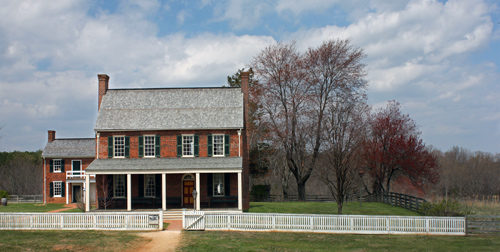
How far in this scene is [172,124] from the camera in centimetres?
2986

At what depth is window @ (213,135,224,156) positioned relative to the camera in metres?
29.7

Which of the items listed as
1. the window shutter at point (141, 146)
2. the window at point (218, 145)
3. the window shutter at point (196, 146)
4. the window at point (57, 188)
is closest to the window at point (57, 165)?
the window at point (57, 188)

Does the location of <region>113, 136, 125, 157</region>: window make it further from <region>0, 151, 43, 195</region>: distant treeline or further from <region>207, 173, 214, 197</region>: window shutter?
<region>0, 151, 43, 195</region>: distant treeline

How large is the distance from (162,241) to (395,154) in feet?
93.8

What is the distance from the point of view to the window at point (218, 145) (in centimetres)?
2967

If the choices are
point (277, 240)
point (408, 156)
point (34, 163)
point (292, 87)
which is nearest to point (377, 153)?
point (408, 156)

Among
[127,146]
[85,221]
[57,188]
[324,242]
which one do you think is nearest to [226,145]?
[127,146]

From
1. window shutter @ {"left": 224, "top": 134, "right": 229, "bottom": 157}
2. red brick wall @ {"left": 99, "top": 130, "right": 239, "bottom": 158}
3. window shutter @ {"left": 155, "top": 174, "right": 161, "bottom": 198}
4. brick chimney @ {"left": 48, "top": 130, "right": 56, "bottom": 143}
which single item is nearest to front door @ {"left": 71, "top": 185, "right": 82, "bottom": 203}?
brick chimney @ {"left": 48, "top": 130, "right": 56, "bottom": 143}

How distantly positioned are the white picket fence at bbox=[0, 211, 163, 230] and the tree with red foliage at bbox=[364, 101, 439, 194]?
993 inches

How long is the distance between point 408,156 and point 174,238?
2843cm

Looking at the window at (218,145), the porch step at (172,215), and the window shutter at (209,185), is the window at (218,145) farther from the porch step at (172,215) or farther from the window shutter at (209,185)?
the porch step at (172,215)

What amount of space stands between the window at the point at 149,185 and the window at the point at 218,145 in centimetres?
Result: 446

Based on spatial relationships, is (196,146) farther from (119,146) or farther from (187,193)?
(119,146)

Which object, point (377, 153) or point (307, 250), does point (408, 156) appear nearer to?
point (377, 153)
